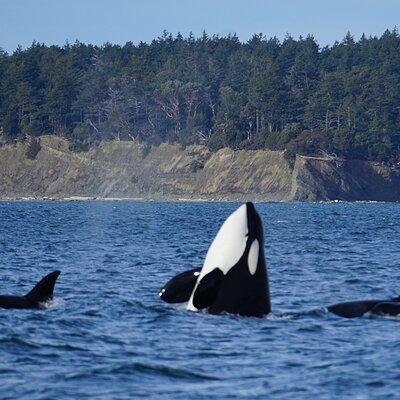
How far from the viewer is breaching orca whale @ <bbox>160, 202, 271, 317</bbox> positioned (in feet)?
54.5

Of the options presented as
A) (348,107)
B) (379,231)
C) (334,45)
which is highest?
(334,45)

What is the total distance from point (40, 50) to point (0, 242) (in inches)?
5983

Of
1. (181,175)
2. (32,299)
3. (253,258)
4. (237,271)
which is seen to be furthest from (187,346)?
(181,175)

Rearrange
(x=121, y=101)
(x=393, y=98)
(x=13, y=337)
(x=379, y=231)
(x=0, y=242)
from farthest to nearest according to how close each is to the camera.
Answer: (x=121, y=101)
(x=393, y=98)
(x=379, y=231)
(x=0, y=242)
(x=13, y=337)

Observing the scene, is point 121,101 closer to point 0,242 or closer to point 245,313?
point 0,242

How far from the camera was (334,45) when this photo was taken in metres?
191

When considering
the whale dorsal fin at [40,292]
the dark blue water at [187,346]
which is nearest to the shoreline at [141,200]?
the dark blue water at [187,346]

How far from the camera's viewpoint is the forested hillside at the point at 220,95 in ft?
511

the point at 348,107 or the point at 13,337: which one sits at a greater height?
the point at 348,107

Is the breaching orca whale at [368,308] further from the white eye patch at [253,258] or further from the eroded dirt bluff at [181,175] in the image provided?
the eroded dirt bluff at [181,175]

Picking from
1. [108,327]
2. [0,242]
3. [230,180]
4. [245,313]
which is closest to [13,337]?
[108,327]

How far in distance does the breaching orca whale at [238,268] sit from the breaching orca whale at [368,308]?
2.31 m

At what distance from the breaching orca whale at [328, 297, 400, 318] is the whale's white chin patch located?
316 centimetres

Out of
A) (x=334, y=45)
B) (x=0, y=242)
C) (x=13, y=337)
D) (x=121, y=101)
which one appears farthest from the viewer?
(x=334, y=45)
